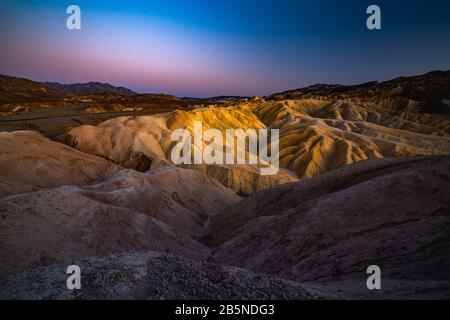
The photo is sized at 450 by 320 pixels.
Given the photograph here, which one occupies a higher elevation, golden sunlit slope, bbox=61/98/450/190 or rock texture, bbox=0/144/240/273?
golden sunlit slope, bbox=61/98/450/190

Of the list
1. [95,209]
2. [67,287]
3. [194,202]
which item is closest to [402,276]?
[67,287]

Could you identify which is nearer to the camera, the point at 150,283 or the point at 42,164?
the point at 150,283

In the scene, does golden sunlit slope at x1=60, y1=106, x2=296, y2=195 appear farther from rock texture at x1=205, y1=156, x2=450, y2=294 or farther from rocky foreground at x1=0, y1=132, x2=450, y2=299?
rock texture at x1=205, y1=156, x2=450, y2=294

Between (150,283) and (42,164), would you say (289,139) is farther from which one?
(150,283)

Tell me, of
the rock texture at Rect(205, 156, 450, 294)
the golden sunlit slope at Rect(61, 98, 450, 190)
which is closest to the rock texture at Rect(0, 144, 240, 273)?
the rock texture at Rect(205, 156, 450, 294)

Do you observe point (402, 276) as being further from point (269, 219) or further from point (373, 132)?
point (373, 132)

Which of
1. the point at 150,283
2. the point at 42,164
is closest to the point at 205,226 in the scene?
the point at 42,164

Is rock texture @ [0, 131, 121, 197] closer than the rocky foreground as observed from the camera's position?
No

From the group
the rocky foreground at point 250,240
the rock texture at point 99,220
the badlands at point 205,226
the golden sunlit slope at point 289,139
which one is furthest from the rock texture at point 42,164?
the golden sunlit slope at point 289,139

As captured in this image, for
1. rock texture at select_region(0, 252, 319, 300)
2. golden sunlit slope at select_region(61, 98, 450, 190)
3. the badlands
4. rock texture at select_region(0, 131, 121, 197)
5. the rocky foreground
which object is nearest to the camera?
rock texture at select_region(0, 252, 319, 300)
